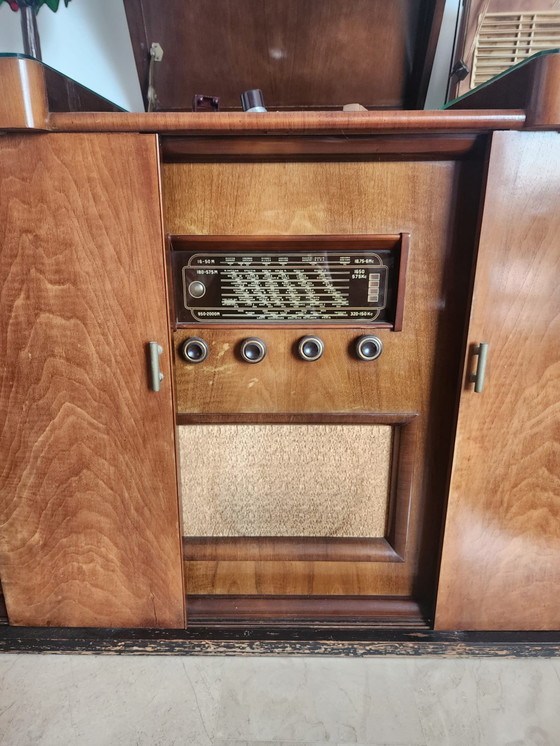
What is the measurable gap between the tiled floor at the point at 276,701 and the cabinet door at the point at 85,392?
11cm

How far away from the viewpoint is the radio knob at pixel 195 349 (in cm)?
79

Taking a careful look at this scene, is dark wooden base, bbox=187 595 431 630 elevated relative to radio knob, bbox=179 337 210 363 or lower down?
lower down

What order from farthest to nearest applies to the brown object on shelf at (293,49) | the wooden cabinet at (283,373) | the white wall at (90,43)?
1. the white wall at (90,43)
2. the brown object on shelf at (293,49)
3. the wooden cabinet at (283,373)

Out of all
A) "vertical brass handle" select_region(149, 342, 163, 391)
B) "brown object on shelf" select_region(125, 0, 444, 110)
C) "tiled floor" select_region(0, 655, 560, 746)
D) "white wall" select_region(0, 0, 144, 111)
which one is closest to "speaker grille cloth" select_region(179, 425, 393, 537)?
"vertical brass handle" select_region(149, 342, 163, 391)

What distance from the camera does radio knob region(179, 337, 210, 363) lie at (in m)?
0.79

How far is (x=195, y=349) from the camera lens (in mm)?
796

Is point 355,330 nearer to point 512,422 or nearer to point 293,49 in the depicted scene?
point 512,422

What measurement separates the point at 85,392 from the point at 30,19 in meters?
0.86

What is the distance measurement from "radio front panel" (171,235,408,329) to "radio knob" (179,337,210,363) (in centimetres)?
4

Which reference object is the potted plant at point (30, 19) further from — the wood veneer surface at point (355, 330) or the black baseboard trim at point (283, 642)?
the black baseboard trim at point (283, 642)

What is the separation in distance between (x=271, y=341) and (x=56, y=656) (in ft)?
2.58

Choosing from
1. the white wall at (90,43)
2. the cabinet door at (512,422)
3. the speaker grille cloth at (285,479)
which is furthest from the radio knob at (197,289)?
the white wall at (90,43)

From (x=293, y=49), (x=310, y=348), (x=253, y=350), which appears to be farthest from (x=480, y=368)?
(x=293, y=49)

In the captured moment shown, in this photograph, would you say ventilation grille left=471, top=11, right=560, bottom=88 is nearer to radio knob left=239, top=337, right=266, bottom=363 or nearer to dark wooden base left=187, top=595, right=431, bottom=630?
radio knob left=239, top=337, right=266, bottom=363
